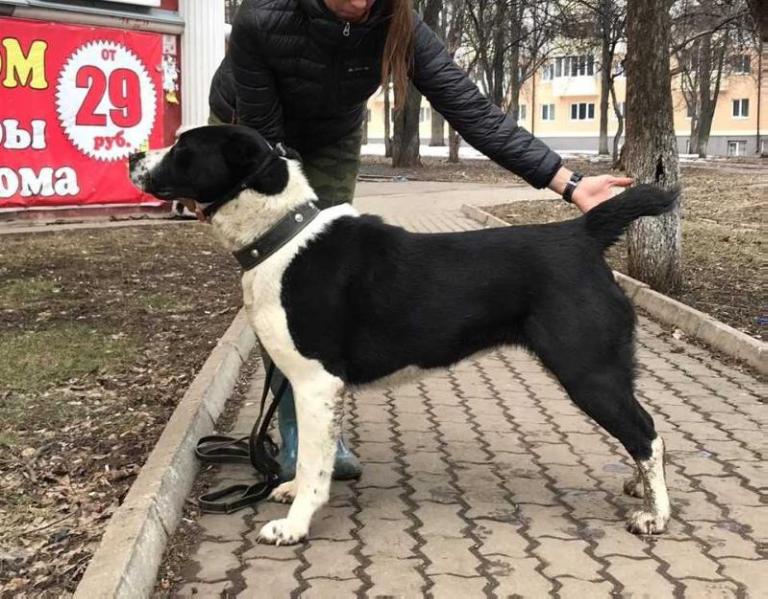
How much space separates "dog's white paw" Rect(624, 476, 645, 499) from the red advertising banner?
9226 mm

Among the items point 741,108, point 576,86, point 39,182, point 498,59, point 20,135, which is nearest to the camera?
point 20,135

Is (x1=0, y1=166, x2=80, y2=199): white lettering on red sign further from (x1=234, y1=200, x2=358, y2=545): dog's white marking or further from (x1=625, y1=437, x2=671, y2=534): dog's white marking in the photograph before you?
(x1=625, y1=437, x2=671, y2=534): dog's white marking

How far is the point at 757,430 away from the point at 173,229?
9761mm

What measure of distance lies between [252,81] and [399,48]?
65cm

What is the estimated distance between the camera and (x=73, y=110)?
41.7ft

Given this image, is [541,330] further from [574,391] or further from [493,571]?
[493,571]

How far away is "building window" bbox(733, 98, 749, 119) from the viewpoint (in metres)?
66.6

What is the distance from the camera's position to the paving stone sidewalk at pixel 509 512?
3.21 meters

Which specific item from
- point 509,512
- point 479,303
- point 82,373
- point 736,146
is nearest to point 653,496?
point 509,512

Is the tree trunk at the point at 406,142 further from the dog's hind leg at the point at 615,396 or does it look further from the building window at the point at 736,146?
the building window at the point at 736,146

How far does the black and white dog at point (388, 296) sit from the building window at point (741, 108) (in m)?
69.4

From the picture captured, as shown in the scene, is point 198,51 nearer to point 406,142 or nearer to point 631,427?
point 631,427

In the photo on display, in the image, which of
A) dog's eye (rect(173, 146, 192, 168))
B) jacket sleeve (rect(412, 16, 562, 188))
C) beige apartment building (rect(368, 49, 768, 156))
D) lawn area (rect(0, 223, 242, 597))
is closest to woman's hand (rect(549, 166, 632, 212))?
jacket sleeve (rect(412, 16, 562, 188))

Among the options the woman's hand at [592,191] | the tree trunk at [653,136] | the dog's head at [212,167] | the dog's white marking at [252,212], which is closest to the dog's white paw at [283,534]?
the dog's white marking at [252,212]
